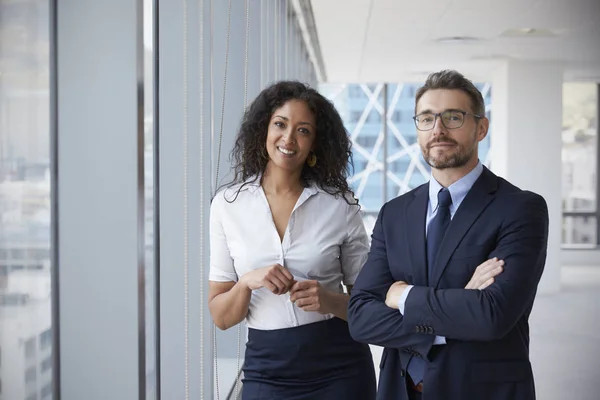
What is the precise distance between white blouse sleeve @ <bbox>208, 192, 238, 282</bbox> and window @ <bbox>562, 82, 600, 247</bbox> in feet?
38.4

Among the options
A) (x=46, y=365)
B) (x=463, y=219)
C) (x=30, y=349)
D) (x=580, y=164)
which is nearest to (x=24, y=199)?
(x=30, y=349)

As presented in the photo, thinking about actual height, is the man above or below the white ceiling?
below

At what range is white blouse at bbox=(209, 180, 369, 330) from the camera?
203 cm

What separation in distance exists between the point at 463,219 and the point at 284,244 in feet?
1.80

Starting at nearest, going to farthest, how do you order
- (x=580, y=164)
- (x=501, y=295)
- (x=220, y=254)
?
(x=501, y=295), (x=220, y=254), (x=580, y=164)

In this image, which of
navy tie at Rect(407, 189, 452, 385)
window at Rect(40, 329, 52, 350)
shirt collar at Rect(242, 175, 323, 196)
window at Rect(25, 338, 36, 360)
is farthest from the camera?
shirt collar at Rect(242, 175, 323, 196)

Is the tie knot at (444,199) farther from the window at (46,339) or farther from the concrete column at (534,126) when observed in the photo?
the concrete column at (534,126)

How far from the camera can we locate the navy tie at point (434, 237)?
1841 mm

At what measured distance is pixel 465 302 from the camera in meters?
1.74

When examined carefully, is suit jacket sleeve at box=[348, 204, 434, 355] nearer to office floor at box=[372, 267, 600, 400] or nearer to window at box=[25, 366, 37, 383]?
window at box=[25, 366, 37, 383]

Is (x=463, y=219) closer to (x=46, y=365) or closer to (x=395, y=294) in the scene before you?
(x=395, y=294)

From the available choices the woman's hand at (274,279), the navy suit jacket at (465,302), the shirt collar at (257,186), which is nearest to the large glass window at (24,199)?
the woman's hand at (274,279)

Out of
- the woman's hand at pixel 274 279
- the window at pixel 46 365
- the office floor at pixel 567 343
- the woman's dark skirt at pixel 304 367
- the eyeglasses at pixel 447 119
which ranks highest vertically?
the eyeglasses at pixel 447 119

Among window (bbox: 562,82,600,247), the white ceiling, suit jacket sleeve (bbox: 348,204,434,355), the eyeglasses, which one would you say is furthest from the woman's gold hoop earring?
window (bbox: 562,82,600,247)
